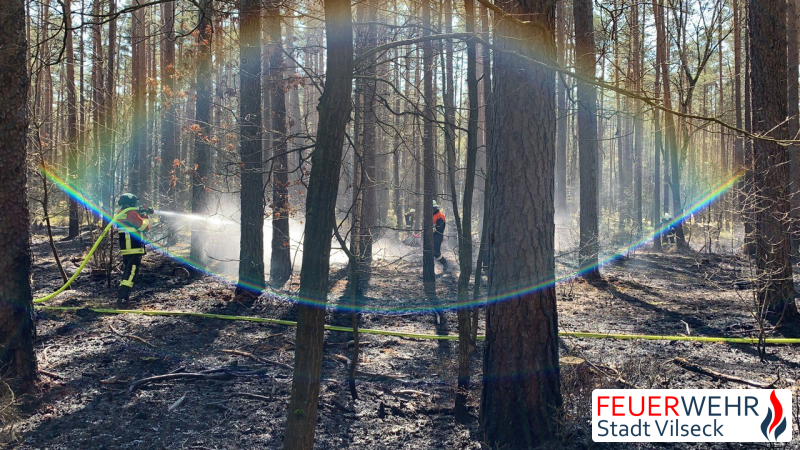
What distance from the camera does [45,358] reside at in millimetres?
6340

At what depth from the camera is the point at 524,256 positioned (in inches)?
180

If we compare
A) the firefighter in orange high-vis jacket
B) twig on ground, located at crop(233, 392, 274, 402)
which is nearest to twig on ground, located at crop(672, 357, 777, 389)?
twig on ground, located at crop(233, 392, 274, 402)

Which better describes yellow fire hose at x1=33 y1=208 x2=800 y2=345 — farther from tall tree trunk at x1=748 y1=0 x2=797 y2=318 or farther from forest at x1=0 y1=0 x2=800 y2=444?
tall tree trunk at x1=748 y1=0 x2=797 y2=318

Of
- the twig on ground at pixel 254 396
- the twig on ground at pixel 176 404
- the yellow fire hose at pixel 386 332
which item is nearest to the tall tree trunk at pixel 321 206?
the twig on ground at pixel 254 396

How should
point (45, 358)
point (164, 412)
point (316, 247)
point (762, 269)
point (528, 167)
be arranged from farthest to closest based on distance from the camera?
1. point (762, 269)
2. point (45, 358)
3. point (164, 412)
4. point (528, 167)
5. point (316, 247)

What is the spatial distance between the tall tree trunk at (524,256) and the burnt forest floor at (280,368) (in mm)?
293

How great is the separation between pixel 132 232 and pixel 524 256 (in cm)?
700

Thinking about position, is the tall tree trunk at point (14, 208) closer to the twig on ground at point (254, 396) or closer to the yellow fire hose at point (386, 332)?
the twig on ground at point (254, 396)

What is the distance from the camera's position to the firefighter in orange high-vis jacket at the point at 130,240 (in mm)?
8992

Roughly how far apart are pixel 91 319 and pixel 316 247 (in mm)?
6368

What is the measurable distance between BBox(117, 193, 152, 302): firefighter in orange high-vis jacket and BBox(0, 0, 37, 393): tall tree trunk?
3.86m

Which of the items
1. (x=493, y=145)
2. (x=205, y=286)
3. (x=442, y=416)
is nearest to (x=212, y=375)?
(x=442, y=416)

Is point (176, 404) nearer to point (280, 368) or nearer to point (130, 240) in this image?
point (280, 368)

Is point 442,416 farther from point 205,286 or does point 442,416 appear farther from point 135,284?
point 135,284
